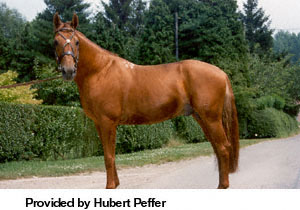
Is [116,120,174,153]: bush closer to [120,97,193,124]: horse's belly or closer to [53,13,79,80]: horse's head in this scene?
A: [120,97,193,124]: horse's belly

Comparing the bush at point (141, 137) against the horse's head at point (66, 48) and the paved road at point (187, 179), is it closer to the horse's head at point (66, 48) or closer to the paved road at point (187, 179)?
the paved road at point (187, 179)

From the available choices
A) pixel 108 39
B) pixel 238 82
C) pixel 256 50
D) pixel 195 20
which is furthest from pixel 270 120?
pixel 256 50

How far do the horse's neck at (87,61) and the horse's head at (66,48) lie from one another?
0.17m

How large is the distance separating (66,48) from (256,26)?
34897 mm

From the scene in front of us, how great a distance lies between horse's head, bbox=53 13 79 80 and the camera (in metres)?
3.61

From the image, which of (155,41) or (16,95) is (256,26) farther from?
(16,95)

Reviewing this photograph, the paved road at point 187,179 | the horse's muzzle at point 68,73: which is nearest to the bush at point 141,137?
the paved road at point 187,179

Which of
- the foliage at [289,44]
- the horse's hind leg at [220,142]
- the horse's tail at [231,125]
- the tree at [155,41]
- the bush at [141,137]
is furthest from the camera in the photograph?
Result: the foliage at [289,44]

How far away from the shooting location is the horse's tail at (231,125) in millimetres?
4246

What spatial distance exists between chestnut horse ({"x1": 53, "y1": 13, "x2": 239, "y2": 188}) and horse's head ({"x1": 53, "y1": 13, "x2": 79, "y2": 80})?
0.5 inches

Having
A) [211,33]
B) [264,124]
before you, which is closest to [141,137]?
[211,33]

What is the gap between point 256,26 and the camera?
35.4 metres

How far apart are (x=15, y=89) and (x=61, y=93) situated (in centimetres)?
263
